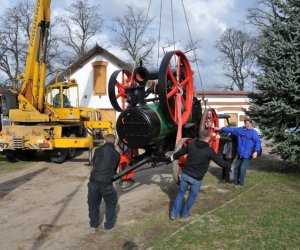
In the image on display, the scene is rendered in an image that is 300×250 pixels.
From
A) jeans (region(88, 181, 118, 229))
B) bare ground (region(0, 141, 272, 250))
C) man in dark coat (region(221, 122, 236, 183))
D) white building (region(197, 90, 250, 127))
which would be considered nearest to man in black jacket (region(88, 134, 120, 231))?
jeans (region(88, 181, 118, 229))

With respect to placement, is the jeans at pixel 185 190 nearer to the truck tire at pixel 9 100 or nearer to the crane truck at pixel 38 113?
the crane truck at pixel 38 113

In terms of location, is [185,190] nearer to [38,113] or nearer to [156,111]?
[156,111]

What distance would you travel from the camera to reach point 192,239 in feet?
18.9

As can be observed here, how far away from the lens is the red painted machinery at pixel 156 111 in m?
7.09

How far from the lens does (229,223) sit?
21.4 feet

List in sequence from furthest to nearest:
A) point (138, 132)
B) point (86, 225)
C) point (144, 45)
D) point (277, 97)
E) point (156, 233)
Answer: point (144, 45) < point (277, 97) < point (138, 132) < point (86, 225) < point (156, 233)

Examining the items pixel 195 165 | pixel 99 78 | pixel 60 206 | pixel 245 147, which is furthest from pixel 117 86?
pixel 99 78

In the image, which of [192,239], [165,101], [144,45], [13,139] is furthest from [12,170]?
[144,45]

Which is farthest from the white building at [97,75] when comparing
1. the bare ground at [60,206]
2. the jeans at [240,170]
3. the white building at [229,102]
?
the jeans at [240,170]

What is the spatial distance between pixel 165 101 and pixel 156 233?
7.38ft

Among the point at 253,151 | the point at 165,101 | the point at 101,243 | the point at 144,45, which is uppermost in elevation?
the point at 144,45

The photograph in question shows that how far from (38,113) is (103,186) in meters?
8.84

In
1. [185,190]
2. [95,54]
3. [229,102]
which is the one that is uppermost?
[95,54]

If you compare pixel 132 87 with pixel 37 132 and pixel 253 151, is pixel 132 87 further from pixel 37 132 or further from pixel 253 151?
pixel 37 132
